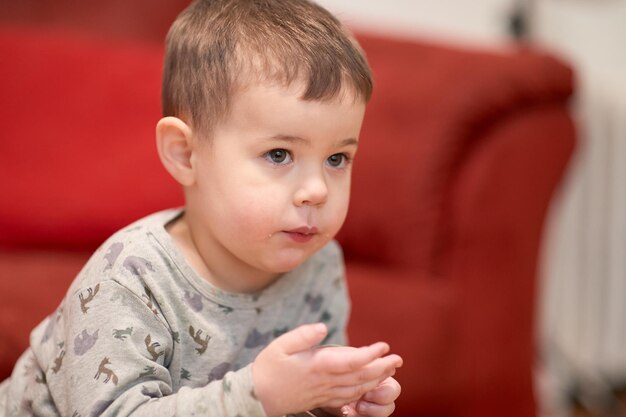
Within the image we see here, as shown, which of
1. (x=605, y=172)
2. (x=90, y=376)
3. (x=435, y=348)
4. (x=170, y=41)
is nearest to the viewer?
(x=90, y=376)

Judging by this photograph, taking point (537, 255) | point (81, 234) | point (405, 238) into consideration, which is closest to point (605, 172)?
point (537, 255)

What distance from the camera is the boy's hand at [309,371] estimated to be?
2.31ft

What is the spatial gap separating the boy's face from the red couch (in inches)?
22.1

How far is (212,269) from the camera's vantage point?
867mm

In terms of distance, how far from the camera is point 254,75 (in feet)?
2.54

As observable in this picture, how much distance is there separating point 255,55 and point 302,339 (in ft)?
0.83

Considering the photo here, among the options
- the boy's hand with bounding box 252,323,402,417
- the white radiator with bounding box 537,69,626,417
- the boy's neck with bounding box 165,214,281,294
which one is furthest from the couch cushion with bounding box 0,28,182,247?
the white radiator with bounding box 537,69,626,417

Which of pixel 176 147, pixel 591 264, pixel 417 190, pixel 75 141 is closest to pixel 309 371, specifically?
pixel 176 147

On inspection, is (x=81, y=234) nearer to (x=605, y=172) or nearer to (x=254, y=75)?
(x=254, y=75)

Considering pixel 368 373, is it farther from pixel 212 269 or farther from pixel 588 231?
pixel 588 231

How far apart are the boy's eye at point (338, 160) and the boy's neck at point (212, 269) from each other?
0.49 ft

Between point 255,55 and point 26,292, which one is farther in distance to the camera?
point 26,292

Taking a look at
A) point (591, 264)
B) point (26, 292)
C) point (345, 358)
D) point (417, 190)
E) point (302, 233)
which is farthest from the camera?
point (591, 264)

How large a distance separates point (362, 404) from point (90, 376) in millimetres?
236
